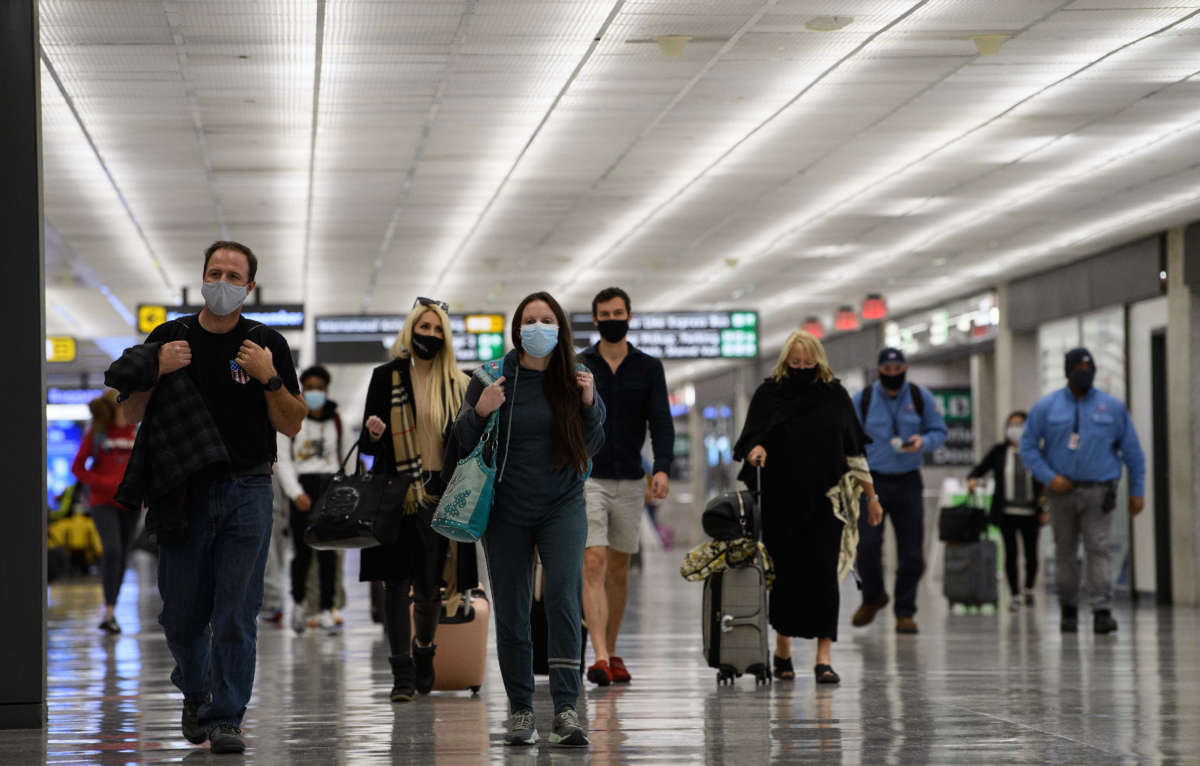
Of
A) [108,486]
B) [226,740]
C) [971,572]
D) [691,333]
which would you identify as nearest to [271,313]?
[691,333]

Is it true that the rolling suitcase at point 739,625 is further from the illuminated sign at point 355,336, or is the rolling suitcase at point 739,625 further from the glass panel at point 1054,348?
the illuminated sign at point 355,336

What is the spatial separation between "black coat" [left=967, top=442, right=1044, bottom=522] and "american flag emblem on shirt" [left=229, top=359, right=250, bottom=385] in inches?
460

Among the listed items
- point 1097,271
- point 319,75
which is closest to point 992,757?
point 319,75

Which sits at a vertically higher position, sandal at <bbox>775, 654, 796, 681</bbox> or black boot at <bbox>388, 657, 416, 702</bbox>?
black boot at <bbox>388, 657, 416, 702</bbox>

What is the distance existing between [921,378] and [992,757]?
64.3 feet

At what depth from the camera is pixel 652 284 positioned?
73.2 ft

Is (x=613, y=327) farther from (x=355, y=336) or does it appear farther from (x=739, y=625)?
(x=355, y=336)

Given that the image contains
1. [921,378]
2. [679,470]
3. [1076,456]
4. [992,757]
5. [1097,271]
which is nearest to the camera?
[992,757]

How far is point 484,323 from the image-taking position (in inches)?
881

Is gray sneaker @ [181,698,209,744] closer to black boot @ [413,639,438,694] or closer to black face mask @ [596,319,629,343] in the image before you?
black boot @ [413,639,438,694]

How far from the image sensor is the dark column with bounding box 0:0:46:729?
6.52 metres

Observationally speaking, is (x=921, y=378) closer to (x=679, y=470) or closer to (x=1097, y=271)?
(x=1097, y=271)

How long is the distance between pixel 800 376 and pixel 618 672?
1.72 meters

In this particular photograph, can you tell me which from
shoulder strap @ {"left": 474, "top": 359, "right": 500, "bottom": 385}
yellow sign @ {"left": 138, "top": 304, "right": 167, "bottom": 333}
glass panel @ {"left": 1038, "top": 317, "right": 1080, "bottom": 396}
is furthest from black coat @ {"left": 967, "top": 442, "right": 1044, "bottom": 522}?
shoulder strap @ {"left": 474, "top": 359, "right": 500, "bottom": 385}
